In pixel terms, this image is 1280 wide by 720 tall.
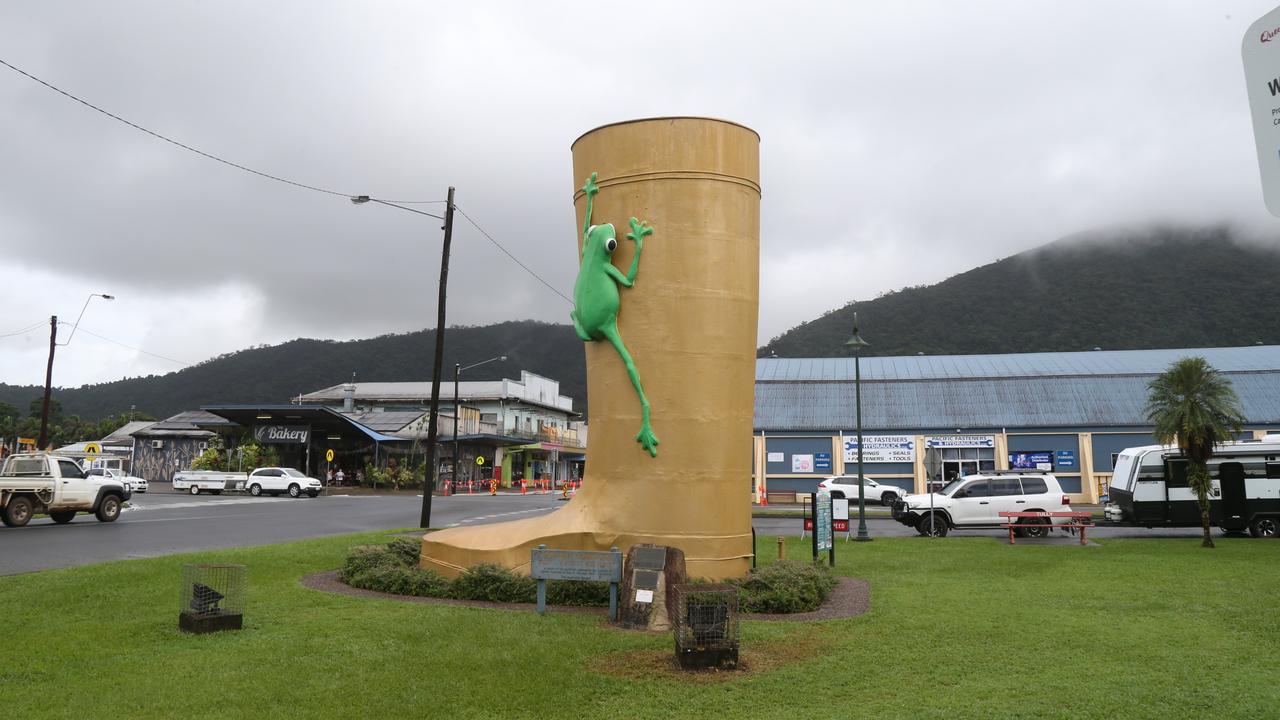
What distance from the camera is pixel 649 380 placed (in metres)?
12.3

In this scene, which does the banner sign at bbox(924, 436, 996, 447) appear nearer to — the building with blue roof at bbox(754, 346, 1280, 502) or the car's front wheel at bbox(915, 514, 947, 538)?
the building with blue roof at bbox(754, 346, 1280, 502)

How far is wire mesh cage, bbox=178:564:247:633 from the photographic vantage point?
917cm

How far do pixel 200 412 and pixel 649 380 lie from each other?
7179 cm

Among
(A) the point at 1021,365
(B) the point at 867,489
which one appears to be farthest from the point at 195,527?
(A) the point at 1021,365

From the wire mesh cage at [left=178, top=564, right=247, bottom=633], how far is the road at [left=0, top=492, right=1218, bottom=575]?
6242 mm

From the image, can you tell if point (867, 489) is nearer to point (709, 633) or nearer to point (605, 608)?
point (605, 608)

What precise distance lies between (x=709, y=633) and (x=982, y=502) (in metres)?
19.6

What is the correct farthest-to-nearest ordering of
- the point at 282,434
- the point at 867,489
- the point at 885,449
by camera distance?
the point at 282,434 → the point at 885,449 → the point at 867,489

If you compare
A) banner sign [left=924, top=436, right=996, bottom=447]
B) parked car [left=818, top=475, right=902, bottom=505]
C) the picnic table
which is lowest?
the picnic table

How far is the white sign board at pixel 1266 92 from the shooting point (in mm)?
2939

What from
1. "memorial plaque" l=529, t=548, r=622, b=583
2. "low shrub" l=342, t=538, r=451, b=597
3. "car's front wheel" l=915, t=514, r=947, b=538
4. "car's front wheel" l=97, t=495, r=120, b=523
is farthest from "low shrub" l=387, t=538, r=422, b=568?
"car's front wheel" l=915, t=514, r=947, b=538

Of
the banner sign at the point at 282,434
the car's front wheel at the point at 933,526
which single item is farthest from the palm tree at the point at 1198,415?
the banner sign at the point at 282,434

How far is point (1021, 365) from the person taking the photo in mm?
48500

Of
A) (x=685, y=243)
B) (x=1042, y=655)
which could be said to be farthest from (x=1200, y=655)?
(x=685, y=243)
